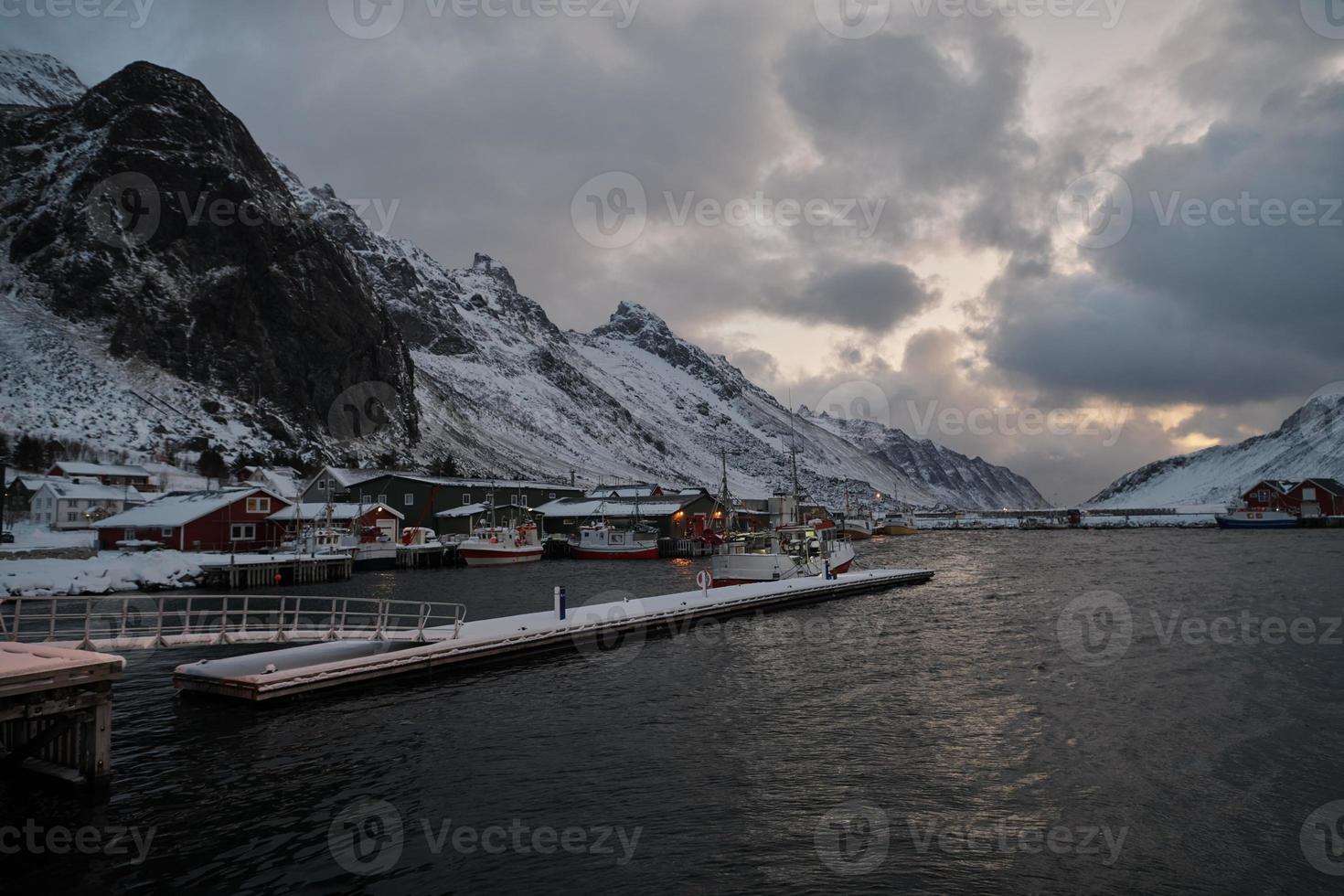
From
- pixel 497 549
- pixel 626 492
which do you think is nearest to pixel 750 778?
pixel 497 549

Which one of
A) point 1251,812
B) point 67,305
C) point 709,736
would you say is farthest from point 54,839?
point 67,305

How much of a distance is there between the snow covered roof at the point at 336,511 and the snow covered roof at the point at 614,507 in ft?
81.2

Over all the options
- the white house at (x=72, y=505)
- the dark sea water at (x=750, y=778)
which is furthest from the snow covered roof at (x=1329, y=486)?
the white house at (x=72, y=505)

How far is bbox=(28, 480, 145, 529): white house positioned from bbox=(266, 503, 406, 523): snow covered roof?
58.6 feet

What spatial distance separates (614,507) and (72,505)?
6515 cm

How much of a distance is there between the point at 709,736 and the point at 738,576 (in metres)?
33.5

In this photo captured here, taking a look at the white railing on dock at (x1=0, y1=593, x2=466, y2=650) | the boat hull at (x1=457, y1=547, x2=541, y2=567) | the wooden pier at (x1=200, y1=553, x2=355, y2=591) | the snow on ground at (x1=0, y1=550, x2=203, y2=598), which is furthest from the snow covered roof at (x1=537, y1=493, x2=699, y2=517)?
the white railing on dock at (x1=0, y1=593, x2=466, y2=650)

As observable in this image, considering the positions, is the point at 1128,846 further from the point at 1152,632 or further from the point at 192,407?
the point at 192,407

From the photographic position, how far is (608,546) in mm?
96062

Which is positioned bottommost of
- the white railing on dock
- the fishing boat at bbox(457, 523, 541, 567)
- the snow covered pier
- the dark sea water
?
the dark sea water

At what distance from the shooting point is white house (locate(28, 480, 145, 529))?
88125 mm

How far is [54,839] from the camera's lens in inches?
549

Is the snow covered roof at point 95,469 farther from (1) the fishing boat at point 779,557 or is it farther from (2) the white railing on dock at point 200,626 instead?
(1) the fishing boat at point 779,557

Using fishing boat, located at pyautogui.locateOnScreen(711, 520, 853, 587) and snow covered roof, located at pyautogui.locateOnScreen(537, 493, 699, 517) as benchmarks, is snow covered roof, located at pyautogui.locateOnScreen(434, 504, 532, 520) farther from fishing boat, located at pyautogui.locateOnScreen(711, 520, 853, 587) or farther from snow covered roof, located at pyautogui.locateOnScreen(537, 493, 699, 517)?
fishing boat, located at pyautogui.locateOnScreen(711, 520, 853, 587)
